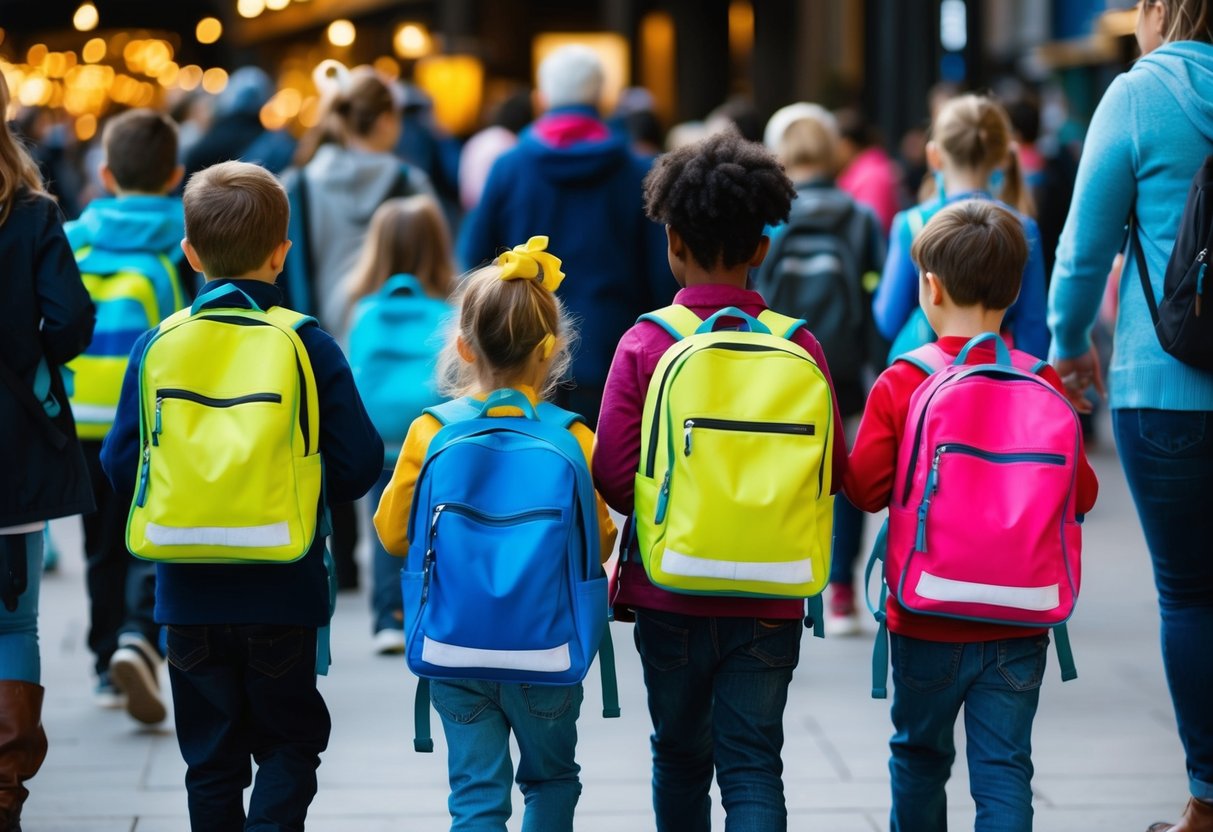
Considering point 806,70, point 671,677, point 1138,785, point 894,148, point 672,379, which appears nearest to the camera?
point 672,379

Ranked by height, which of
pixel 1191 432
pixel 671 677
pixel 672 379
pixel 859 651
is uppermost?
pixel 672 379

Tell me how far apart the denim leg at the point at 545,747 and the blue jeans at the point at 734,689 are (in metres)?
0.21

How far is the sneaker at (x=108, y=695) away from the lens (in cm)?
545

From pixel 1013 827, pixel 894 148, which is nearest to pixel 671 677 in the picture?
pixel 1013 827

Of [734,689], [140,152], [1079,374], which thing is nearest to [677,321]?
[734,689]

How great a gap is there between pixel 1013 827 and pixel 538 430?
1228 millimetres

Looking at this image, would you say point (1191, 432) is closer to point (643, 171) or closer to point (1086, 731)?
point (1086, 731)

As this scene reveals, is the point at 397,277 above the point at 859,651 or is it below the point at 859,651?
above

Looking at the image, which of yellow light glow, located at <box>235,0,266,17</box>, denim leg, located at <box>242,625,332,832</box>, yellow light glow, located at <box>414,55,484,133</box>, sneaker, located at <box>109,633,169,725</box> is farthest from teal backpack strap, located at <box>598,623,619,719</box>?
yellow light glow, located at <box>235,0,266,17</box>

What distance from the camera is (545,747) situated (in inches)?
130

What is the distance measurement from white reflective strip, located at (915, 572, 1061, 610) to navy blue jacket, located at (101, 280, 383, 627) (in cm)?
119

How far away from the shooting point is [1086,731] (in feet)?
17.0

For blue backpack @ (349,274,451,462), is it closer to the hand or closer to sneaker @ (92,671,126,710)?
sneaker @ (92,671,126,710)

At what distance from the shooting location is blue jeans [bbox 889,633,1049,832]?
11.1ft
